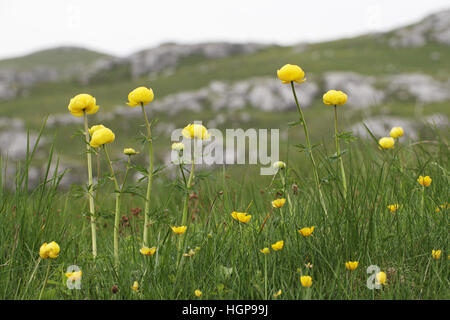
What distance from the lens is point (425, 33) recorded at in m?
112

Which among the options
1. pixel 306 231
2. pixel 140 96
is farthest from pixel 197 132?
pixel 306 231

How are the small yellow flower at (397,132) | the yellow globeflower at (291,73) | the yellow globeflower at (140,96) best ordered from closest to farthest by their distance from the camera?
1. the yellow globeflower at (140,96)
2. the yellow globeflower at (291,73)
3. the small yellow flower at (397,132)

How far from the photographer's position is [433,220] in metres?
2.34

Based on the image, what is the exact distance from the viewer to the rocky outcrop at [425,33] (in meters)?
108

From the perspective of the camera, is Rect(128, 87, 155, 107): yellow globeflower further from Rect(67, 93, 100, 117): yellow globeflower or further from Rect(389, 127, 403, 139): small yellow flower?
Answer: Rect(389, 127, 403, 139): small yellow flower

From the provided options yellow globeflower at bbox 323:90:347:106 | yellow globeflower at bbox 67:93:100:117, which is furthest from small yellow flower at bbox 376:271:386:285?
yellow globeflower at bbox 67:93:100:117

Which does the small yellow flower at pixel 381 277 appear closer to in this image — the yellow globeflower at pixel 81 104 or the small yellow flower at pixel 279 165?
the small yellow flower at pixel 279 165

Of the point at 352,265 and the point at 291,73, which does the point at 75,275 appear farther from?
the point at 291,73

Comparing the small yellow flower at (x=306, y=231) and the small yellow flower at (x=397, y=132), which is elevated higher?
the small yellow flower at (x=397, y=132)

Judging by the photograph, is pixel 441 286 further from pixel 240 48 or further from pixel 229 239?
pixel 240 48

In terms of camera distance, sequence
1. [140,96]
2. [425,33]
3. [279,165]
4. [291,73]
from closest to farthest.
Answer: [140,96] < [291,73] < [279,165] < [425,33]

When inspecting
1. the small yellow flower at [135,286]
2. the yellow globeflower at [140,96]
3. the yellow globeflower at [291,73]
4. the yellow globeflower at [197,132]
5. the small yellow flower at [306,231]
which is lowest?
the small yellow flower at [135,286]

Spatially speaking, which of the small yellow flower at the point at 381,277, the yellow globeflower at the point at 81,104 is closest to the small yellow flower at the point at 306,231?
Answer: the small yellow flower at the point at 381,277

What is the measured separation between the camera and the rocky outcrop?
108 meters
